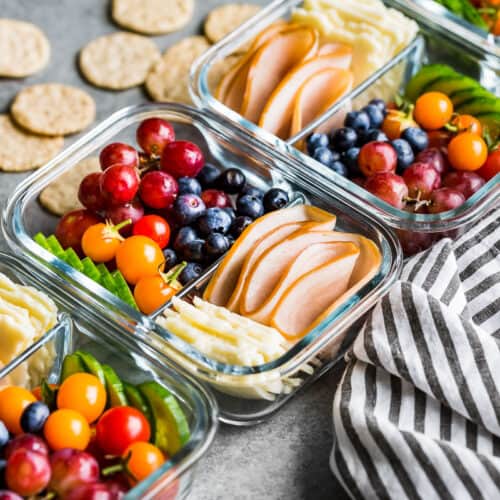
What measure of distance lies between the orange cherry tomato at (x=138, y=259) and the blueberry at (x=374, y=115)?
62 centimetres

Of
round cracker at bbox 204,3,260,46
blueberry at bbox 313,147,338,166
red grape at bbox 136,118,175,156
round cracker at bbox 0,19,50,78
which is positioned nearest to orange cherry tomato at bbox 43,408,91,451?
red grape at bbox 136,118,175,156

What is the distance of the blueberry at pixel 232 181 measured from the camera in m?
1.96

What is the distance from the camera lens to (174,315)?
66.0 inches

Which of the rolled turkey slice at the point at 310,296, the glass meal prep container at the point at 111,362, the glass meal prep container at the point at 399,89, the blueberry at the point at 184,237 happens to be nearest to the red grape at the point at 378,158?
the glass meal prep container at the point at 399,89

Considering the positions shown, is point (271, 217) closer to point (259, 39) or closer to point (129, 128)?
point (129, 128)

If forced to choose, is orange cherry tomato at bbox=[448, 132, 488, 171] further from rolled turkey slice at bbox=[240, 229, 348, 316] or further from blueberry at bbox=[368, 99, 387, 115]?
rolled turkey slice at bbox=[240, 229, 348, 316]

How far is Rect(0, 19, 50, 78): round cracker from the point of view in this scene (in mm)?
2416

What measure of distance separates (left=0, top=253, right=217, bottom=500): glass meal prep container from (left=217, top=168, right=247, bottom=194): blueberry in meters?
0.44

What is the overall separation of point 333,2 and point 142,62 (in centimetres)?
54

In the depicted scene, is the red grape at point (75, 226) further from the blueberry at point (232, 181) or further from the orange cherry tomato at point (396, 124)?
the orange cherry tomato at point (396, 124)

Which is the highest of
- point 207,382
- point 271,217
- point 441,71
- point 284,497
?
point 441,71

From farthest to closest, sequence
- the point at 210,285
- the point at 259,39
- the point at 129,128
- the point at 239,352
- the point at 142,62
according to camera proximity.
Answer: the point at 142,62, the point at 259,39, the point at 129,128, the point at 210,285, the point at 239,352

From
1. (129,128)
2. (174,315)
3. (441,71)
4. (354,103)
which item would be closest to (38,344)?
(174,315)

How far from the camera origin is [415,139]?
2061mm
